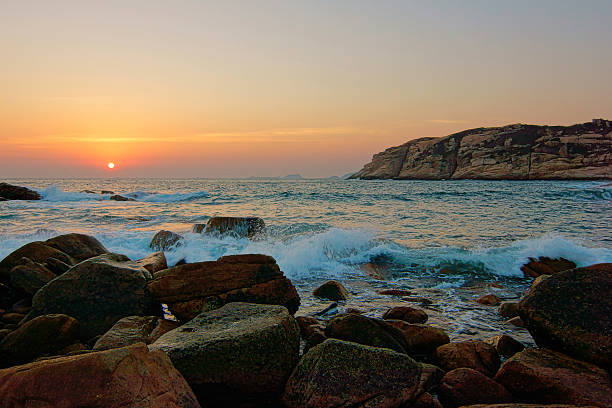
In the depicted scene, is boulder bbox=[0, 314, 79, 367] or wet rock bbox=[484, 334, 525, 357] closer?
boulder bbox=[0, 314, 79, 367]

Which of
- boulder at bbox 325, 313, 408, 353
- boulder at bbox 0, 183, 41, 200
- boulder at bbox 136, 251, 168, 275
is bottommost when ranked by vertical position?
boulder at bbox 325, 313, 408, 353

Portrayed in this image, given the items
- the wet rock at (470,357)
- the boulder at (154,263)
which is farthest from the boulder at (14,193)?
the wet rock at (470,357)

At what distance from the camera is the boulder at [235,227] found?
514 inches

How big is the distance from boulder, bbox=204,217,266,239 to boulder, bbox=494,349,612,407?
10297 mm

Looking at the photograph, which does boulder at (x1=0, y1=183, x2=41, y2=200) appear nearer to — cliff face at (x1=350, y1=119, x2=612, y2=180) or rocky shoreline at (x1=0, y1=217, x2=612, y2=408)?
rocky shoreline at (x1=0, y1=217, x2=612, y2=408)

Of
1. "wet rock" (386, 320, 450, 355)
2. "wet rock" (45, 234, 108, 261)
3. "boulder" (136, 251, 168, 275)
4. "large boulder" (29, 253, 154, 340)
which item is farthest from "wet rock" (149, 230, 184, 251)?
"wet rock" (386, 320, 450, 355)

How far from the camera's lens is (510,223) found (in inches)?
635

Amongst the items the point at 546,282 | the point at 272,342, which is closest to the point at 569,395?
the point at 546,282

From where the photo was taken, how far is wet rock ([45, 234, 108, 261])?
7.63 meters

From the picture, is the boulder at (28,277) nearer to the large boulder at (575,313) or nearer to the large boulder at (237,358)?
the large boulder at (237,358)

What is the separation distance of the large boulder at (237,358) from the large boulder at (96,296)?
67.7 inches

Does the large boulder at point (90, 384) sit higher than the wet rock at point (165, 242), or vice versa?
the large boulder at point (90, 384)

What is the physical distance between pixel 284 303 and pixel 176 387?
287 centimetres

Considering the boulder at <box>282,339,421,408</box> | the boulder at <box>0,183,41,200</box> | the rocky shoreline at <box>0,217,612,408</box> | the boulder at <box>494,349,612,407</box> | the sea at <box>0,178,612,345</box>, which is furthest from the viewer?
the boulder at <box>0,183,41,200</box>
